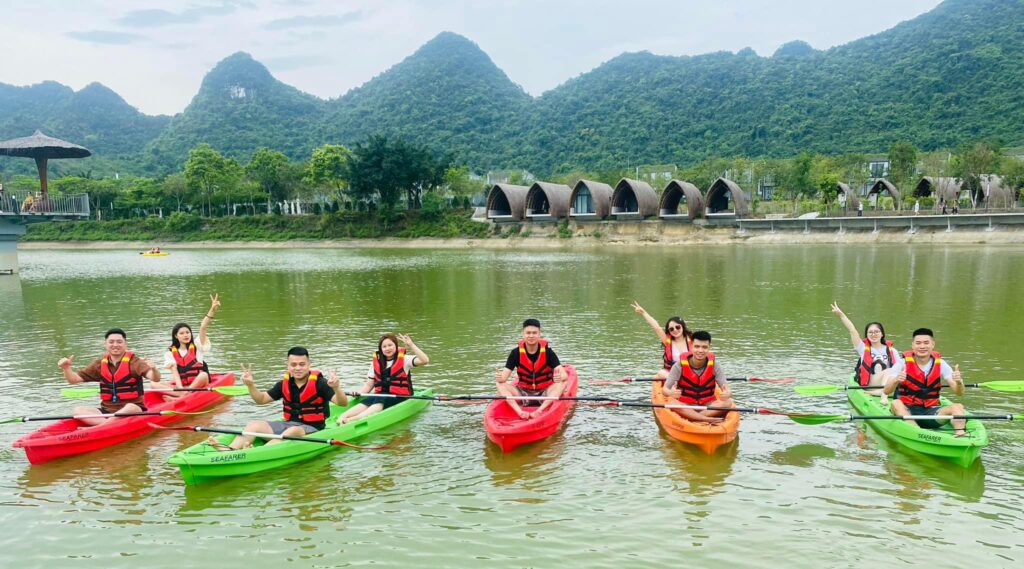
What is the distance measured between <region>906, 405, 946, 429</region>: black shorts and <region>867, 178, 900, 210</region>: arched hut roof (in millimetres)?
57303

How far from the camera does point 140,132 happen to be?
Answer: 141375mm

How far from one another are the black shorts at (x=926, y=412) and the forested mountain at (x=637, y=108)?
3734 inches

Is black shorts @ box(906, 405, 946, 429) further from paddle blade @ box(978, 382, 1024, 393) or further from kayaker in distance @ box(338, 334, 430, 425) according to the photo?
kayaker in distance @ box(338, 334, 430, 425)

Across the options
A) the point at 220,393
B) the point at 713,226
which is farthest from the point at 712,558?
the point at 713,226

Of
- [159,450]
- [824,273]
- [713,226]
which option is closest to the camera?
[159,450]

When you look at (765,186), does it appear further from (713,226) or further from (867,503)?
(867,503)

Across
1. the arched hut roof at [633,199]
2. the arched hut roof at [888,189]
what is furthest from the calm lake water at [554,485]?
the arched hut roof at [888,189]

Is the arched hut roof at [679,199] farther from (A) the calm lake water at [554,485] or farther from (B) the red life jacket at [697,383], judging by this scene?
(B) the red life jacket at [697,383]

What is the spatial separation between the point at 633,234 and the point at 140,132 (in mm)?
127814

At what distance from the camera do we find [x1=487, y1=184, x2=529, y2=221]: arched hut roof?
212ft

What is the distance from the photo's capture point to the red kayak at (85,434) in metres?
8.05

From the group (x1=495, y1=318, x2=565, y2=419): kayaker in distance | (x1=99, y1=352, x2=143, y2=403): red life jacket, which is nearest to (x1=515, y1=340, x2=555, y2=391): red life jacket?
(x1=495, y1=318, x2=565, y2=419): kayaker in distance

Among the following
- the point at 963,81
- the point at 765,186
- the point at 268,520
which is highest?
the point at 963,81

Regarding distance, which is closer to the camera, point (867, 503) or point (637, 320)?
point (867, 503)
